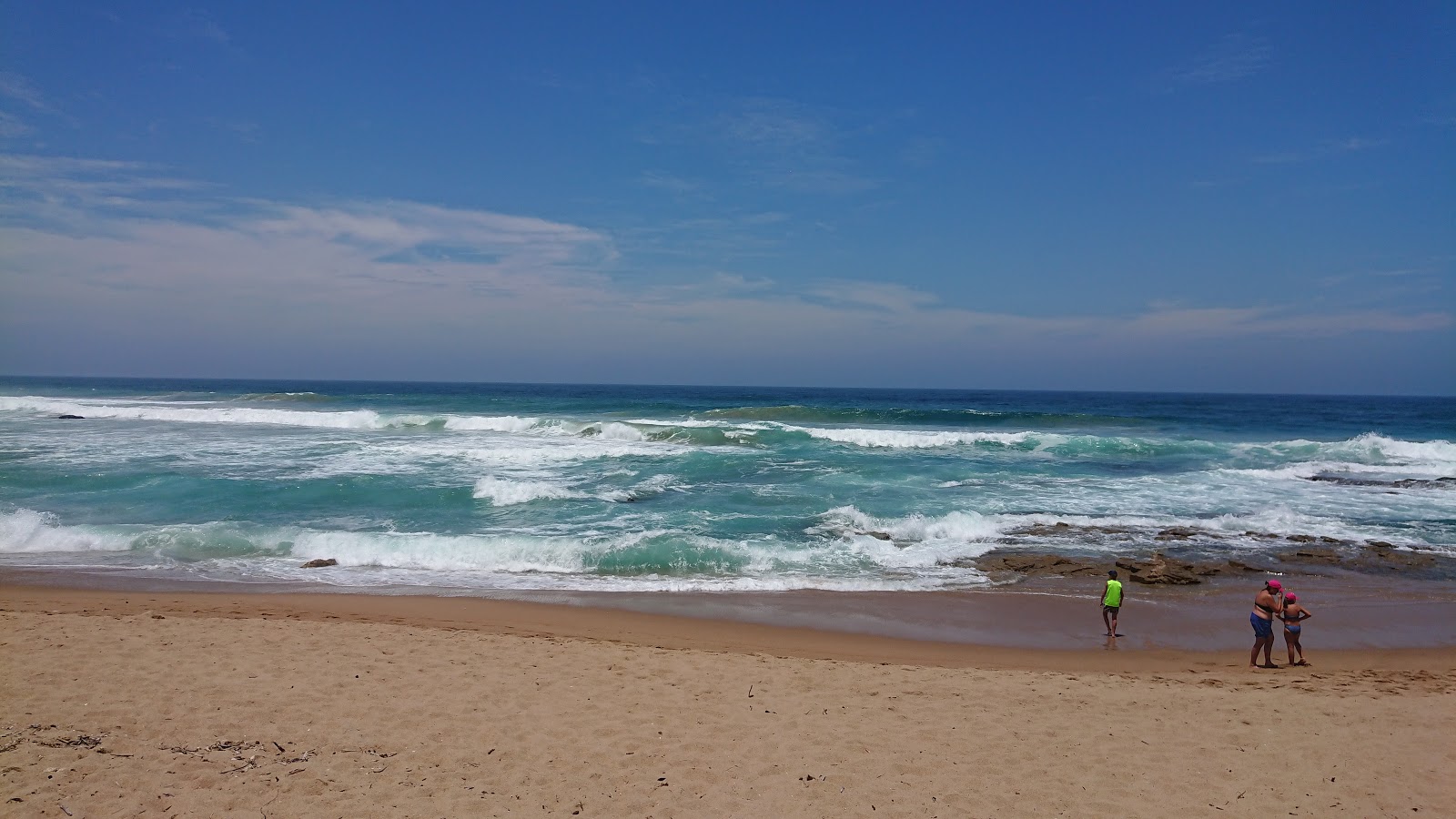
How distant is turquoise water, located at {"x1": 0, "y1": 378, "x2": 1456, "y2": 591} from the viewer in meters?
11.7

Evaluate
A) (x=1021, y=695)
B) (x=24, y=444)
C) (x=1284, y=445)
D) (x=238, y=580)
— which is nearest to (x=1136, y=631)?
(x=1021, y=695)

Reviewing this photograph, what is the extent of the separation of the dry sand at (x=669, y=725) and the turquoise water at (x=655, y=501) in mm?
3141

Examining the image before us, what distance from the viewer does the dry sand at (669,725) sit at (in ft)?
15.2

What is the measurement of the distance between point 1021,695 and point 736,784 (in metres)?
2.97

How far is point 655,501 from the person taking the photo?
1608 centimetres

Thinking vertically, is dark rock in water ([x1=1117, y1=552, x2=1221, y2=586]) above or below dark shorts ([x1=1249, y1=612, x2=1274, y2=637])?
below

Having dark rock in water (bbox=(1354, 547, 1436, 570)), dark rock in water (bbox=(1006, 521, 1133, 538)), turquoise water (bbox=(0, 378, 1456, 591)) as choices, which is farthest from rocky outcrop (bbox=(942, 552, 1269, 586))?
dark rock in water (bbox=(1354, 547, 1436, 570))

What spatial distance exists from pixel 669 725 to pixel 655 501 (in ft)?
34.2

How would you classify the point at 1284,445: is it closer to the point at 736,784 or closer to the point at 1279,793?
the point at 1279,793

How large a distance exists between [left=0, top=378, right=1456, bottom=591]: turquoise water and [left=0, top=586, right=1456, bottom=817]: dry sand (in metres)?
3.14

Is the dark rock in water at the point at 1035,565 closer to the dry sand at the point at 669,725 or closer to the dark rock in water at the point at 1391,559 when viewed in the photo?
the dry sand at the point at 669,725

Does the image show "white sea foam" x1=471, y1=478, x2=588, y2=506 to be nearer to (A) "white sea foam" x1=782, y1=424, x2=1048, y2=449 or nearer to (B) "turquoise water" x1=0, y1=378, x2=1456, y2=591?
(B) "turquoise water" x1=0, y1=378, x2=1456, y2=591

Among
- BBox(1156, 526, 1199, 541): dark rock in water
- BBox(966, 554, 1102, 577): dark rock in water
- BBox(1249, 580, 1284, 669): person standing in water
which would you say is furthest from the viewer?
BBox(1156, 526, 1199, 541): dark rock in water

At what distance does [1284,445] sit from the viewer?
28.3 m
